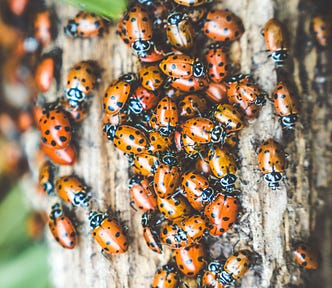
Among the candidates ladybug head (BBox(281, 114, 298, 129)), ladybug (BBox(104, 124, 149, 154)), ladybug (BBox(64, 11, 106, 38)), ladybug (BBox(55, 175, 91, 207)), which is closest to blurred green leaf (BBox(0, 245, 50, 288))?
ladybug (BBox(55, 175, 91, 207))

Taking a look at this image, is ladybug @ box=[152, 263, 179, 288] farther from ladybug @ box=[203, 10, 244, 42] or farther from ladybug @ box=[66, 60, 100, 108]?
ladybug @ box=[203, 10, 244, 42]

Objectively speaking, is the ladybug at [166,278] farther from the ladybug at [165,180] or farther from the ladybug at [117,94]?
the ladybug at [117,94]

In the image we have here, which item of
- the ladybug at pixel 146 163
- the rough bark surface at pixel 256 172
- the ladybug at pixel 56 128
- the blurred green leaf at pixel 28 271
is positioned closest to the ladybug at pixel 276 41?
the rough bark surface at pixel 256 172

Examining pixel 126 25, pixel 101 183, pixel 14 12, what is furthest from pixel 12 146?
pixel 126 25

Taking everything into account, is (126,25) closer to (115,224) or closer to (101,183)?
(101,183)

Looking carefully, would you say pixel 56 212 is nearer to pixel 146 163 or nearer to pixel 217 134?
pixel 146 163
